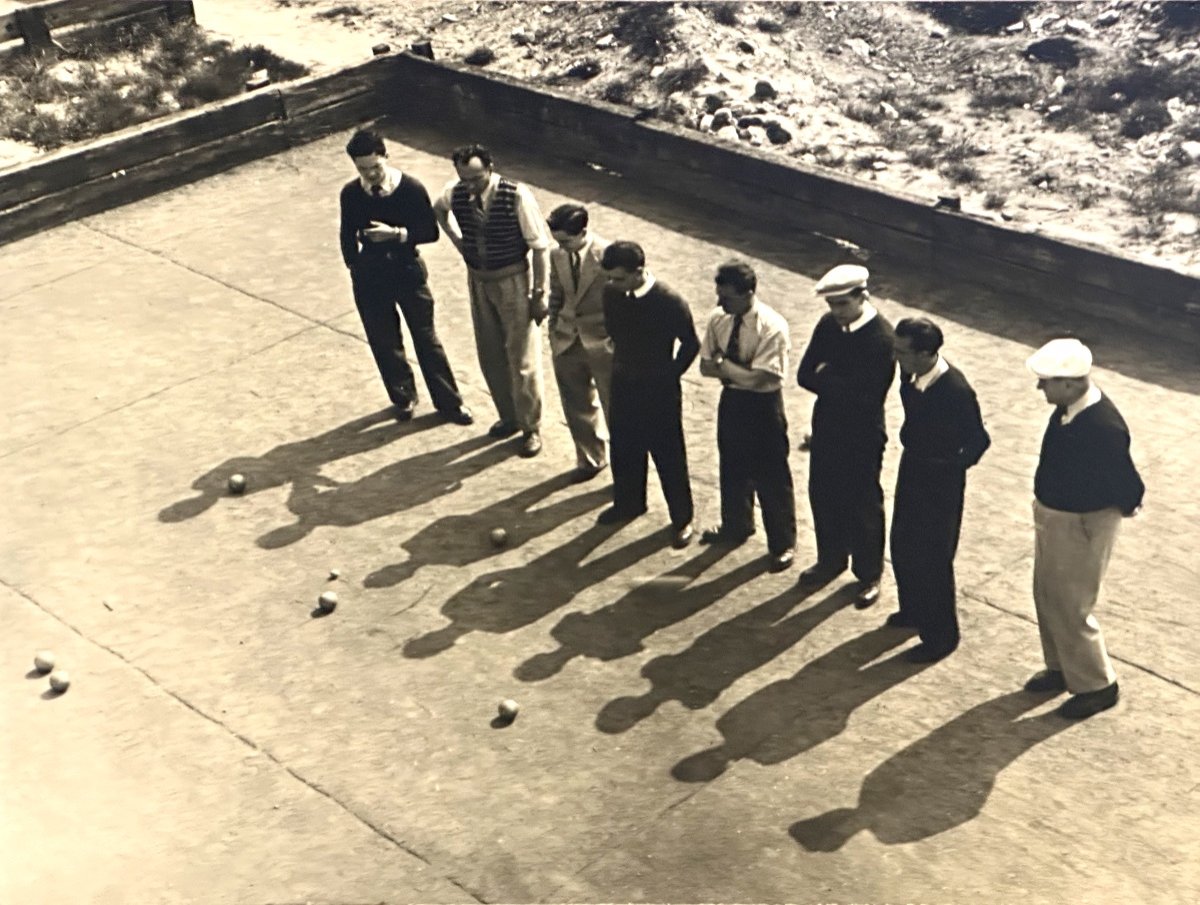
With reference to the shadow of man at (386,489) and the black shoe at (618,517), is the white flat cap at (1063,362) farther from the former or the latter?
the shadow of man at (386,489)

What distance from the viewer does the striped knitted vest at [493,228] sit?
9.80 m

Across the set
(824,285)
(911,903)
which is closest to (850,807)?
(911,903)

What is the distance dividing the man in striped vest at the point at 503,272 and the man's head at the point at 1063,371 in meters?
3.51

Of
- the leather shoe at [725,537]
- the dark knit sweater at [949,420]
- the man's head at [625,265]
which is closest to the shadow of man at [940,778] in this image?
the dark knit sweater at [949,420]

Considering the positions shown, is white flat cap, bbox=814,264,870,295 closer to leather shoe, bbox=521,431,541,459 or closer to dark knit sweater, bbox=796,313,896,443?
dark knit sweater, bbox=796,313,896,443

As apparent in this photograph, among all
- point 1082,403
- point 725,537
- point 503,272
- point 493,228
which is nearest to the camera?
point 1082,403

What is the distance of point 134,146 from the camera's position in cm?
1471

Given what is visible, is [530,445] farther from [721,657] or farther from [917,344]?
[917,344]

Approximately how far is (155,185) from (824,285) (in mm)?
8791

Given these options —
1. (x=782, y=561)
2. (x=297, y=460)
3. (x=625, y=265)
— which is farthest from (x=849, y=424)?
(x=297, y=460)

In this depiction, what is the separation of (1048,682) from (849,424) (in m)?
1.63

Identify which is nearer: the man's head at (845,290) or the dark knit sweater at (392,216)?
the man's head at (845,290)

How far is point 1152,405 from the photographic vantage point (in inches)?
411

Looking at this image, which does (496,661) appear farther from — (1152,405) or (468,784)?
(1152,405)
